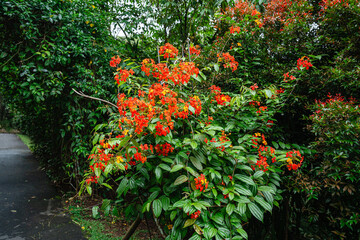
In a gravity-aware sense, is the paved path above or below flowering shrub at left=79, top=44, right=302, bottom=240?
below

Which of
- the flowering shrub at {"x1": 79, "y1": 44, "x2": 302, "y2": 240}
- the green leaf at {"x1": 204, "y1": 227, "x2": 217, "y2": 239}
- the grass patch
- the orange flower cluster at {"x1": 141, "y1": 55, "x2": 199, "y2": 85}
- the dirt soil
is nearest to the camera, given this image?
the green leaf at {"x1": 204, "y1": 227, "x2": 217, "y2": 239}

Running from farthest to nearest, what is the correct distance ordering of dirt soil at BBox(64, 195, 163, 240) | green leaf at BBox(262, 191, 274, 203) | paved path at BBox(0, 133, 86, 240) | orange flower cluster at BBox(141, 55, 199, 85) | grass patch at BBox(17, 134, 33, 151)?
1. grass patch at BBox(17, 134, 33, 151)
2. dirt soil at BBox(64, 195, 163, 240)
3. paved path at BBox(0, 133, 86, 240)
4. orange flower cluster at BBox(141, 55, 199, 85)
5. green leaf at BBox(262, 191, 274, 203)

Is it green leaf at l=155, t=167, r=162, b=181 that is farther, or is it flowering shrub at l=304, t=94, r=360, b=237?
flowering shrub at l=304, t=94, r=360, b=237

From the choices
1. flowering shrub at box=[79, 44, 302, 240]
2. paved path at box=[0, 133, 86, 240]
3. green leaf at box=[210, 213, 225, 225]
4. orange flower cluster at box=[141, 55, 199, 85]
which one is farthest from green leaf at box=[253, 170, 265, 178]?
paved path at box=[0, 133, 86, 240]

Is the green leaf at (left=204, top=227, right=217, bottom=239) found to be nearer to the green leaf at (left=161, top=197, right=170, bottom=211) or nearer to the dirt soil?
the green leaf at (left=161, top=197, right=170, bottom=211)

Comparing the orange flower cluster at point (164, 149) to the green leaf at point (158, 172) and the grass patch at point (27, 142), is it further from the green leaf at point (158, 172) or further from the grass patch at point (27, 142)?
the grass patch at point (27, 142)

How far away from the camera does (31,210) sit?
135 inches

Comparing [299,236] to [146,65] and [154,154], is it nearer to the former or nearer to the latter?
[154,154]

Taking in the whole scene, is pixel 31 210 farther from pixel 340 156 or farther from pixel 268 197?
pixel 340 156

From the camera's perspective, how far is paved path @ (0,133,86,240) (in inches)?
110

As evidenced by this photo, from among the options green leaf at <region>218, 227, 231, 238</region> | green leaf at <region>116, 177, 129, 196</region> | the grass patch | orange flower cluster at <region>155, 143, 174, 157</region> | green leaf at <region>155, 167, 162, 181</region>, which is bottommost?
the grass patch

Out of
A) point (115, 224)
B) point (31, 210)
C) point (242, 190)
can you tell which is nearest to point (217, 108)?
point (242, 190)

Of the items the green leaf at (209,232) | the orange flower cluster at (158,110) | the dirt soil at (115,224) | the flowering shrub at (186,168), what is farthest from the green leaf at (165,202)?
the dirt soil at (115,224)

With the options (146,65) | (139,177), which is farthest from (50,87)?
(139,177)
